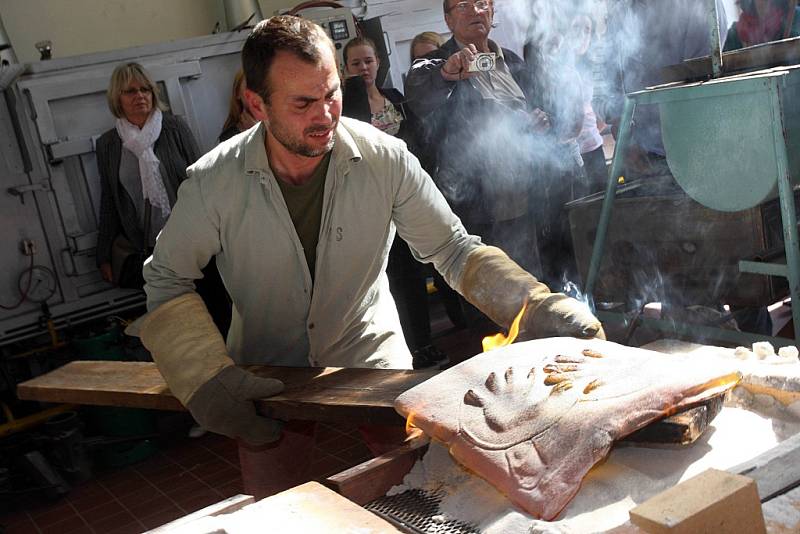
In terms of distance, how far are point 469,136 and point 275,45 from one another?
2.43 metres

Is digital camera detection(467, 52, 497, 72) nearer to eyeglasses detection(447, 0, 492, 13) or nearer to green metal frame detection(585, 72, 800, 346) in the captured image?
eyeglasses detection(447, 0, 492, 13)

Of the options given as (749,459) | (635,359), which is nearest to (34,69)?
(635,359)

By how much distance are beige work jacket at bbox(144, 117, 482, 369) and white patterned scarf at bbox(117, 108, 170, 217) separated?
2.62 metres

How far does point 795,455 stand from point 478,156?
373 centimetres

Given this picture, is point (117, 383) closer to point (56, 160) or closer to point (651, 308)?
point (56, 160)

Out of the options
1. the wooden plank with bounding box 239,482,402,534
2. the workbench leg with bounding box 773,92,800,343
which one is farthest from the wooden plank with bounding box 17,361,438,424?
the workbench leg with bounding box 773,92,800,343

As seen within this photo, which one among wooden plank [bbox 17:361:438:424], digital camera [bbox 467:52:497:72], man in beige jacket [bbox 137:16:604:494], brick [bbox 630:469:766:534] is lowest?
wooden plank [bbox 17:361:438:424]

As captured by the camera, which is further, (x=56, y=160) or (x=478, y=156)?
(x=56, y=160)

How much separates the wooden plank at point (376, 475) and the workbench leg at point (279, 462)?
113cm

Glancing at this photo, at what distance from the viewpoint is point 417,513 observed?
6.01ft

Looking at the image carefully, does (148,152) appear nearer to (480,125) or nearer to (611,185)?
(480,125)

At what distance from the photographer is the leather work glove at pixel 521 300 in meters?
2.43

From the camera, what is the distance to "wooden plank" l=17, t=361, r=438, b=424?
237cm

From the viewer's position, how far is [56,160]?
18.8 feet
